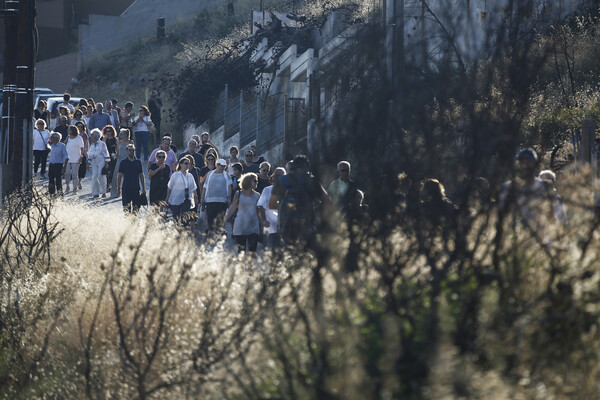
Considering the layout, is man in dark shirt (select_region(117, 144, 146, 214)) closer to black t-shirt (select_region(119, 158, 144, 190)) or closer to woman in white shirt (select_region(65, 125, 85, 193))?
black t-shirt (select_region(119, 158, 144, 190))

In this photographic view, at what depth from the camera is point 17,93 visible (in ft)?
43.3

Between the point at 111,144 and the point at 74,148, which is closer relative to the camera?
the point at 74,148

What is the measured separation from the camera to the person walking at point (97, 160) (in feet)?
71.3

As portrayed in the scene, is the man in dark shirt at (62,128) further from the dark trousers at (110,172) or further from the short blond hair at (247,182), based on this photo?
the short blond hair at (247,182)

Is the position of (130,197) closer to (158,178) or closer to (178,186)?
(158,178)

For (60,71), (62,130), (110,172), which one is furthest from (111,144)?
(60,71)

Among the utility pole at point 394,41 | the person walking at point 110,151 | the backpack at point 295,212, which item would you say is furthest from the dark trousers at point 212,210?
the person walking at point 110,151

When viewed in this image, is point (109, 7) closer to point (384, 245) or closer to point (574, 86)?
point (574, 86)

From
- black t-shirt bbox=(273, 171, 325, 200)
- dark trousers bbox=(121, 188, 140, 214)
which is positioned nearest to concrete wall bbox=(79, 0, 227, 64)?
dark trousers bbox=(121, 188, 140, 214)

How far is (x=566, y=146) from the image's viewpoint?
50.3 feet

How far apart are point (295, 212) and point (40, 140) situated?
51.1ft

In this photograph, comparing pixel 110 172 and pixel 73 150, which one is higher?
pixel 73 150

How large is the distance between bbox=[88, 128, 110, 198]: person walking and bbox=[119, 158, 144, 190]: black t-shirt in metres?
3.28

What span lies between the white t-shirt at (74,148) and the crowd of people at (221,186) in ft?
0.07
